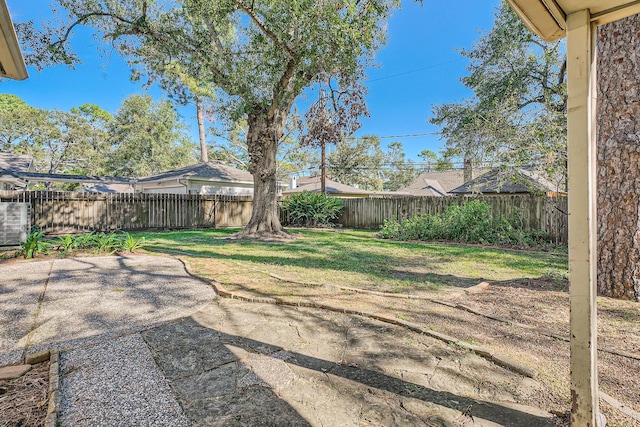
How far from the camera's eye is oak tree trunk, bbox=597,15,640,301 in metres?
3.23

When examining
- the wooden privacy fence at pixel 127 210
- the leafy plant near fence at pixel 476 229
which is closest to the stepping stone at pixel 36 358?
the leafy plant near fence at pixel 476 229

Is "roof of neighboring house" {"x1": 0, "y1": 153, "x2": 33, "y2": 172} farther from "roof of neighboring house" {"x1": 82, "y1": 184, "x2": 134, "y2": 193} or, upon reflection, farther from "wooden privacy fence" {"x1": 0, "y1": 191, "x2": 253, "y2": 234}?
"wooden privacy fence" {"x1": 0, "y1": 191, "x2": 253, "y2": 234}

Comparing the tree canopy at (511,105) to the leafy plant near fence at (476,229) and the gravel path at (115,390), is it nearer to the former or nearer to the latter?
the leafy plant near fence at (476,229)

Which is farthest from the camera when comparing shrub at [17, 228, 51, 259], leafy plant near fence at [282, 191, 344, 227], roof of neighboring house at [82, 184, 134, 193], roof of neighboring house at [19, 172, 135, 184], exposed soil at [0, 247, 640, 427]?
roof of neighboring house at [82, 184, 134, 193]

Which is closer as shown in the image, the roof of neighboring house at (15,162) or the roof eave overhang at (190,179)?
the roof of neighboring house at (15,162)

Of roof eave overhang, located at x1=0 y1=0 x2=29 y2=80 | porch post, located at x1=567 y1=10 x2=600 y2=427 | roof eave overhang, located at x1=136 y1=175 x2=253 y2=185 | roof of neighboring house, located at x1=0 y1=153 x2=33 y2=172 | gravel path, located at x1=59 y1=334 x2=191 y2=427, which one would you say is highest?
roof of neighboring house, located at x1=0 y1=153 x2=33 y2=172

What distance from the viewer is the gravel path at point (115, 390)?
1.41 m

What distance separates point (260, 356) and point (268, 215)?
7648 mm

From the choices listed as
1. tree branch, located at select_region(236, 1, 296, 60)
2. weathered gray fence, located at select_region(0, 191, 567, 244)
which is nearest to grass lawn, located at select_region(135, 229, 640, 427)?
weathered gray fence, located at select_region(0, 191, 567, 244)

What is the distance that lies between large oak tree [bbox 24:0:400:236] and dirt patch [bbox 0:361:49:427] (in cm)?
679

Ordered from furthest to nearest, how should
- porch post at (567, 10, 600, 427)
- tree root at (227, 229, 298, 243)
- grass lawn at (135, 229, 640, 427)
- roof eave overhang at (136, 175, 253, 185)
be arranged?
roof eave overhang at (136, 175, 253, 185) < tree root at (227, 229, 298, 243) < grass lawn at (135, 229, 640, 427) < porch post at (567, 10, 600, 427)

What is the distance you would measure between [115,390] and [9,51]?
227cm

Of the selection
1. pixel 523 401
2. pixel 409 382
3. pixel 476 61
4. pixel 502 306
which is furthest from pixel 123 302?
pixel 476 61

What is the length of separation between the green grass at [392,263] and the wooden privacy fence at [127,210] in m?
5.81
